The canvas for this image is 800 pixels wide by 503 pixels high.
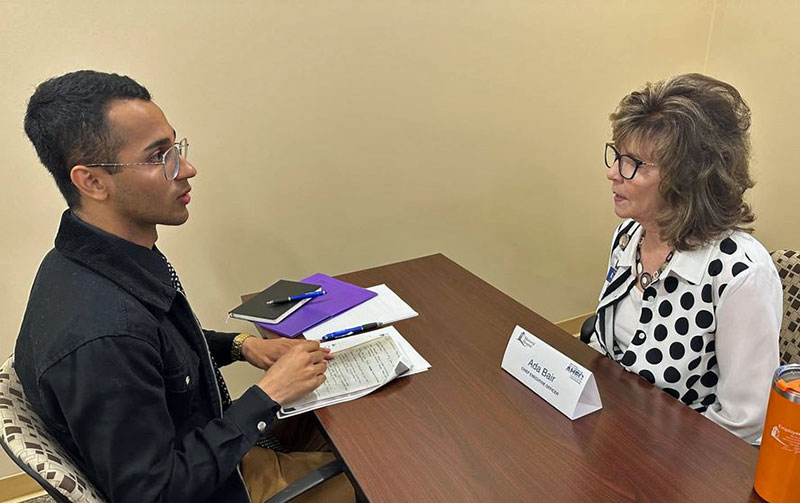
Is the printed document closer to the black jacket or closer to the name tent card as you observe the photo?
the black jacket

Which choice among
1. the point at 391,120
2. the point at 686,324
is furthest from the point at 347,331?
the point at 391,120

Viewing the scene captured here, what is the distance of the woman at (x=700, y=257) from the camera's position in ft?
→ 3.81

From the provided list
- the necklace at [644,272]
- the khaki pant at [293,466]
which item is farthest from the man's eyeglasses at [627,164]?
the khaki pant at [293,466]

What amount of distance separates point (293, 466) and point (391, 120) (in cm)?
137

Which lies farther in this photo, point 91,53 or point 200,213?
point 200,213

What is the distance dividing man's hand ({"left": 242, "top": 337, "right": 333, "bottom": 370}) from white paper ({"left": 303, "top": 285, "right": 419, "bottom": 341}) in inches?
2.9

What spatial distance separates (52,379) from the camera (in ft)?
3.01

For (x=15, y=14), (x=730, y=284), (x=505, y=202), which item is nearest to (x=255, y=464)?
(x=730, y=284)

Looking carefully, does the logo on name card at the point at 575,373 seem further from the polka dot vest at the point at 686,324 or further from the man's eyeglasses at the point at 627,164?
the man's eyeglasses at the point at 627,164

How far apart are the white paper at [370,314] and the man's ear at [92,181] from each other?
0.61 metres

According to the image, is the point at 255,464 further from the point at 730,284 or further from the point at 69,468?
the point at 730,284

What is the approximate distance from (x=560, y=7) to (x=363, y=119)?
3.25 feet

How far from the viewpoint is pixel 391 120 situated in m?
2.21

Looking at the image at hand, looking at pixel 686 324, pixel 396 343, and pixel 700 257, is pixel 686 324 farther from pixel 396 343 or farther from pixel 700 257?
pixel 396 343
